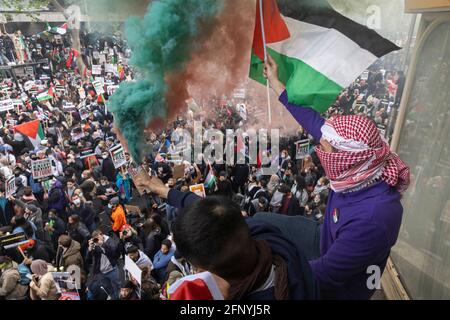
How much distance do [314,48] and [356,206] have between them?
1.86m

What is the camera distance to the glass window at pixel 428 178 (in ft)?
13.0

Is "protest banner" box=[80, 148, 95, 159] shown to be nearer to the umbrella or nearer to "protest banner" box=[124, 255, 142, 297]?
the umbrella

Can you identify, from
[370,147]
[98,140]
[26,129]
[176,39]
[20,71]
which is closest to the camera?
[370,147]

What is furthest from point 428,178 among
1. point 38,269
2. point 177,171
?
point 38,269

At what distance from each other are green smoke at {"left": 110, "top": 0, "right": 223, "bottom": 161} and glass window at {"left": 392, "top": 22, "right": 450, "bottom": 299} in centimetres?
270

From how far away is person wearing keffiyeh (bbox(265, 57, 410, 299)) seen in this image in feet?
6.63

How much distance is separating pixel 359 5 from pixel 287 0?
4.19 ft

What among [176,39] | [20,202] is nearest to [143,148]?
[176,39]

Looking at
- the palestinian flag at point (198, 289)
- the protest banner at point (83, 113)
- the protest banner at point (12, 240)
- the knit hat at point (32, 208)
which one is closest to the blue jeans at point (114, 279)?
the protest banner at point (12, 240)

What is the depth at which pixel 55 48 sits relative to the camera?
946 inches

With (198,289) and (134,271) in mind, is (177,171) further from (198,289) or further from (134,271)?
(198,289)

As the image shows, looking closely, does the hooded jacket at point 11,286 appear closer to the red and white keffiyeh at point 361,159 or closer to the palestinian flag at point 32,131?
the red and white keffiyeh at point 361,159

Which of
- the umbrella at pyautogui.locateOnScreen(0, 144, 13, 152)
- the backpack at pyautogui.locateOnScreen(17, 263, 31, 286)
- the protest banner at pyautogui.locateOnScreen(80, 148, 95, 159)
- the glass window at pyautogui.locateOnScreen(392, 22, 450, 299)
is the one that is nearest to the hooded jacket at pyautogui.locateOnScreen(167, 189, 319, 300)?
the glass window at pyautogui.locateOnScreen(392, 22, 450, 299)
